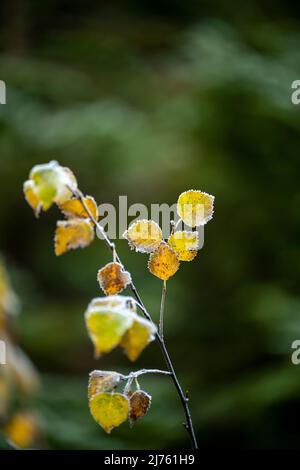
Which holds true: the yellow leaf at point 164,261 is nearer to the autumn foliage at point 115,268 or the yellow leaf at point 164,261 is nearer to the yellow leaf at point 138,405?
the autumn foliage at point 115,268

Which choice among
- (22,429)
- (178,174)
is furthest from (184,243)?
(178,174)

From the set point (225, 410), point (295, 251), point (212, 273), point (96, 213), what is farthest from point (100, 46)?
point (96, 213)

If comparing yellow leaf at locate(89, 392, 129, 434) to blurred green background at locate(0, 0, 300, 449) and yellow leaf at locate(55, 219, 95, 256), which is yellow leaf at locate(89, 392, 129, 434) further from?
blurred green background at locate(0, 0, 300, 449)

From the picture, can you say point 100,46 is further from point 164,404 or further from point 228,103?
point 164,404

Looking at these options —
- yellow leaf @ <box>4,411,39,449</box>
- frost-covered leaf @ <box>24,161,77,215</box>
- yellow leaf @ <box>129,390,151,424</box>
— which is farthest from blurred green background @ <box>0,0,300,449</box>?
frost-covered leaf @ <box>24,161,77,215</box>

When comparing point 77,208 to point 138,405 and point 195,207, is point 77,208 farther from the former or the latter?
point 138,405
